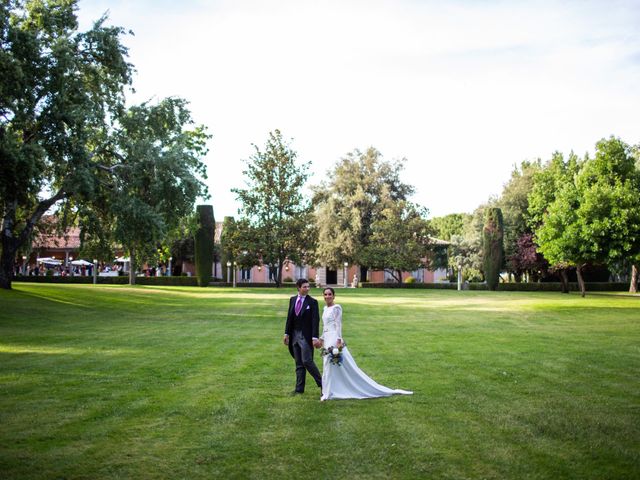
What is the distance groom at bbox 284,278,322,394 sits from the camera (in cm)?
885

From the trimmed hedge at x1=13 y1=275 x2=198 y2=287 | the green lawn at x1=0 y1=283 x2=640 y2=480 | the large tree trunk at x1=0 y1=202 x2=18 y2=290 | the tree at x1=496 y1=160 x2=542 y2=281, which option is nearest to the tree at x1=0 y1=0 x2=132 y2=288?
the large tree trunk at x1=0 y1=202 x2=18 y2=290

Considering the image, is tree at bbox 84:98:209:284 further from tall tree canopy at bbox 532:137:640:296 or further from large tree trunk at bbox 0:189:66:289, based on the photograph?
tall tree canopy at bbox 532:137:640:296

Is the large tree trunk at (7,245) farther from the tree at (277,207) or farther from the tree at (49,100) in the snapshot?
the tree at (277,207)

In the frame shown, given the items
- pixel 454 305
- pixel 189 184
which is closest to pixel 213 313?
pixel 189 184

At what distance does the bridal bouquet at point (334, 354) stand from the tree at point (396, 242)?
1847 inches

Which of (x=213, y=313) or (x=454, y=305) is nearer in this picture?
(x=213, y=313)

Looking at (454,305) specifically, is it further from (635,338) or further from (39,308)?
(39,308)

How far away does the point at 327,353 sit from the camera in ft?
28.5

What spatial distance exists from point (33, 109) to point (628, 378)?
2118 centimetres

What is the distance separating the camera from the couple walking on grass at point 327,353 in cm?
861

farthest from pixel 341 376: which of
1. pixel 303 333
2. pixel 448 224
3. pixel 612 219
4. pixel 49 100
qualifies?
pixel 448 224

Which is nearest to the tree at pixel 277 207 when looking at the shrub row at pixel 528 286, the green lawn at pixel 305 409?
the shrub row at pixel 528 286

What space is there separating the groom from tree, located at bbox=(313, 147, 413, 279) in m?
46.3

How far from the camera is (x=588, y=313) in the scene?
25.7 meters
